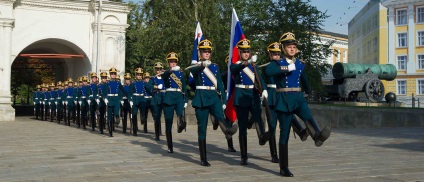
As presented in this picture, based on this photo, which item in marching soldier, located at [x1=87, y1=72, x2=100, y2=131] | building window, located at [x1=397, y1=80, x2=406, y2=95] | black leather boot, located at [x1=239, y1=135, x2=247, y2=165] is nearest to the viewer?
black leather boot, located at [x1=239, y1=135, x2=247, y2=165]

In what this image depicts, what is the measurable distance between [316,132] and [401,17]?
54.3m

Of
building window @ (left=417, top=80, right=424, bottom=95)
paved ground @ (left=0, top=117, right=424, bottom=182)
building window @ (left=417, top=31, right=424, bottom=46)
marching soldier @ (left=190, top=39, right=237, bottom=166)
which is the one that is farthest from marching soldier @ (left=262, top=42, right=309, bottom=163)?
building window @ (left=417, top=31, right=424, bottom=46)

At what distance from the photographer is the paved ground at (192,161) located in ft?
26.2

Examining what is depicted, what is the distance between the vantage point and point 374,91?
84.4 feet

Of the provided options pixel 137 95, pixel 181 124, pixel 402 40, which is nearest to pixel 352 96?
pixel 137 95

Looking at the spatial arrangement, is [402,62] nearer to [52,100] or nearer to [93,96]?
[52,100]

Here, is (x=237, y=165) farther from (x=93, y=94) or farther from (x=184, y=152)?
(x=93, y=94)

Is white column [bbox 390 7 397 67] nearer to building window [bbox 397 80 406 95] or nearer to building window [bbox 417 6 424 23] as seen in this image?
building window [bbox 397 80 406 95]

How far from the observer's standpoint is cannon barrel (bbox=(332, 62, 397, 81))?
27734 mm

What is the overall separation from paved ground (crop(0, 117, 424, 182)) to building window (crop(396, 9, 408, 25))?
4749 cm

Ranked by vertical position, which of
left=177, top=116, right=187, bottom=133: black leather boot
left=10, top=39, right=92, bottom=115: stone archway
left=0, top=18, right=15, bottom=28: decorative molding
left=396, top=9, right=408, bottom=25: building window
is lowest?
left=177, top=116, right=187, bottom=133: black leather boot

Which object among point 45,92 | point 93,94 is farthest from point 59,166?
Result: point 45,92

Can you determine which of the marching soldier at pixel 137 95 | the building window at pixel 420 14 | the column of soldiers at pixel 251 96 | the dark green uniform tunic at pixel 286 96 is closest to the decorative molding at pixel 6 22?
the marching soldier at pixel 137 95

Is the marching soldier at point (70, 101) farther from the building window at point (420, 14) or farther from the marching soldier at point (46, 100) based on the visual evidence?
the building window at point (420, 14)
